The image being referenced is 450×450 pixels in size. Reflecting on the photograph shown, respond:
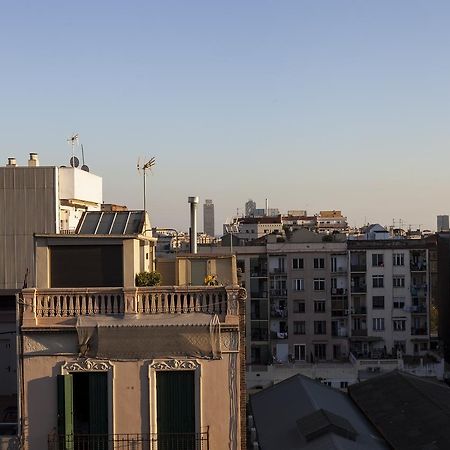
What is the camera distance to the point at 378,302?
51.0 metres

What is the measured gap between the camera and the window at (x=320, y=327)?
5069 centimetres

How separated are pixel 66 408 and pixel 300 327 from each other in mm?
39067

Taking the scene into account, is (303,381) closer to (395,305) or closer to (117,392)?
(395,305)

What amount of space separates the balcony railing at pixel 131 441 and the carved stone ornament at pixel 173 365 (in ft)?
3.56

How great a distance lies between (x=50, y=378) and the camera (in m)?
12.7

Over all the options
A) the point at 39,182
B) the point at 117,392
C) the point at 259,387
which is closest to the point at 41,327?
the point at 117,392

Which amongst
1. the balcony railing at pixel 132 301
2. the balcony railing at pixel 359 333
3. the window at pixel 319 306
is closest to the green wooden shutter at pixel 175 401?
the balcony railing at pixel 132 301

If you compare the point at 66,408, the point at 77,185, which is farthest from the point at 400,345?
the point at 66,408

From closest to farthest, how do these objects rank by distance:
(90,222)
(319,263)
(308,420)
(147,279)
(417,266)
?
(147,279) < (90,222) < (308,420) < (319,263) < (417,266)

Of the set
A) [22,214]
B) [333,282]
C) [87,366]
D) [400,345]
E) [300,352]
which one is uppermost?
[22,214]

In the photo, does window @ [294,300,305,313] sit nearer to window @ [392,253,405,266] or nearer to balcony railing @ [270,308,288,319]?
balcony railing @ [270,308,288,319]

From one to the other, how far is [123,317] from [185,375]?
4.73 ft

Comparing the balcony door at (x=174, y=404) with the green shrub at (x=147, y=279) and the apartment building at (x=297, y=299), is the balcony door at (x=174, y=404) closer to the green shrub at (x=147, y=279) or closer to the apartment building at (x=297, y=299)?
the green shrub at (x=147, y=279)

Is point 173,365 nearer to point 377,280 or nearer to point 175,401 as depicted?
point 175,401
